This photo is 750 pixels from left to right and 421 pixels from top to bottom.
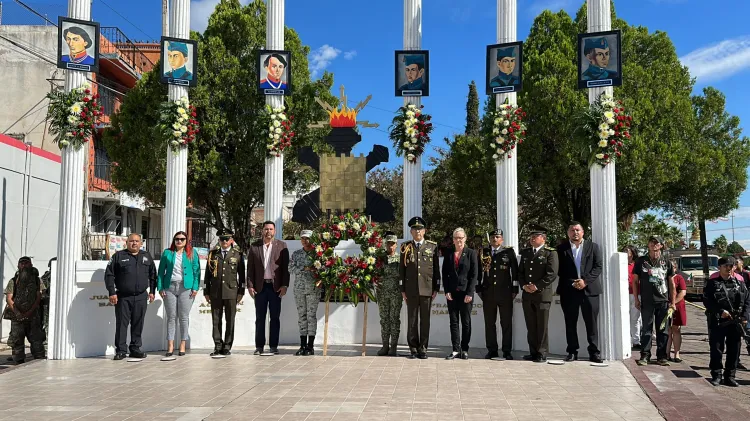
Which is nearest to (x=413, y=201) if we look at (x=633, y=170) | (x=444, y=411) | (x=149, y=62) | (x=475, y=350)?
(x=475, y=350)

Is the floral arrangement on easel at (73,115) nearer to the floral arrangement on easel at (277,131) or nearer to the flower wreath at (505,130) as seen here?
the floral arrangement on easel at (277,131)

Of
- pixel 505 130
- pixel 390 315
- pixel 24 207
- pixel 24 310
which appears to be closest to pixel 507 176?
pixel 505 130

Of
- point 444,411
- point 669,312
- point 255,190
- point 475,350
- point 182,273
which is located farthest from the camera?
point 255,190

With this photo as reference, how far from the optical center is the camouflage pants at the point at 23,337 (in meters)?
10.6

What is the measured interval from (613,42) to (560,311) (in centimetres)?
442

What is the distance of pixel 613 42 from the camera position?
10469 millimetres

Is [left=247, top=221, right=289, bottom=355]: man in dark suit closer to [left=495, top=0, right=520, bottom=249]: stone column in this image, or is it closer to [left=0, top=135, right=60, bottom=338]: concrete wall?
[left=495, top=0, right=520, bottom=249]: stone column

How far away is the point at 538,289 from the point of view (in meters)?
9.74

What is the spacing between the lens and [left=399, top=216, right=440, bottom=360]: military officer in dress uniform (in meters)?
10.0

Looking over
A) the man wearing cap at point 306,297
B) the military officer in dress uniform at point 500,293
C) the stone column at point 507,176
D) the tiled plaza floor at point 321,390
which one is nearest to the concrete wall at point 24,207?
the tiled plaza floor at point 321,390

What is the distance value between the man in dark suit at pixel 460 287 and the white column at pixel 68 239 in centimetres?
604

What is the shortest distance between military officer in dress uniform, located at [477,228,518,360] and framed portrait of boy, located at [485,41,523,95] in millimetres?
3105

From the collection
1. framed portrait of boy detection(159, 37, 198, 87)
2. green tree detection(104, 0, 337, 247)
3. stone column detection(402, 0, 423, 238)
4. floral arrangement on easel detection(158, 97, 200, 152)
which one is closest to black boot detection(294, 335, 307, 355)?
stone column detection(402, 0, 423, 238)

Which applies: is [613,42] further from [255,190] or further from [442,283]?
[255,190]
